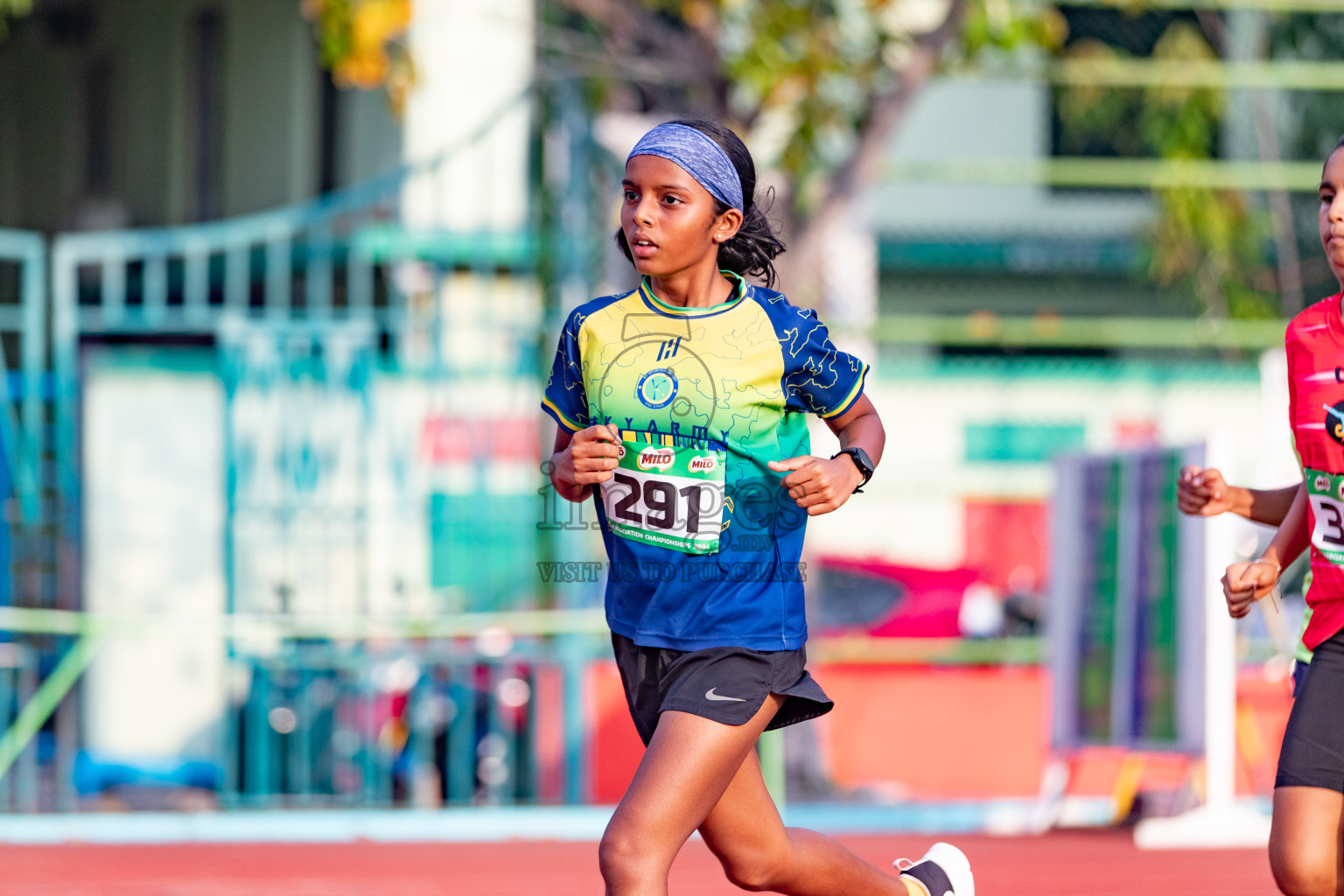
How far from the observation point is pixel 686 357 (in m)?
3.19

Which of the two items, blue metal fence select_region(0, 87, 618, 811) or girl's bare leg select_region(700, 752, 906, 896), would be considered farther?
blue metal fence select_region(0, 87, 618, 811)

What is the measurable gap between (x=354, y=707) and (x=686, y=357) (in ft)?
15.2

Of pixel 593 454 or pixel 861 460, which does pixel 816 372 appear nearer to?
pixel 861 460

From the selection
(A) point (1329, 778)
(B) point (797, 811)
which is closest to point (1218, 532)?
(B) point (797, 811)

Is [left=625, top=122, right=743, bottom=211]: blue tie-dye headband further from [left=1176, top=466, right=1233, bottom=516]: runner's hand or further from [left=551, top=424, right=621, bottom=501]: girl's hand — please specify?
[left=1176, top=466, right=1233, bottom=516]: runner's hand

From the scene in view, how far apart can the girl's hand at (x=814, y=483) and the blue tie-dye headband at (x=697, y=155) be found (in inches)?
22.1

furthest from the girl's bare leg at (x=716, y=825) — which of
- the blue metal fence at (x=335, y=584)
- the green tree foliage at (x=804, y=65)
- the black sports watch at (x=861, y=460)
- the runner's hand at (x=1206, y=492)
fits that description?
the green tree foliage at (x=804, y=65)

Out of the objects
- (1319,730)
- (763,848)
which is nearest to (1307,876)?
(1319,730)

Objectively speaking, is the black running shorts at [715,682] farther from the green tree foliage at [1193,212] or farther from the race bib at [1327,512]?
the green tree foliage at [1193,212]

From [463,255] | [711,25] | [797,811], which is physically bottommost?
[797,811]

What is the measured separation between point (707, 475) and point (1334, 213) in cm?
126

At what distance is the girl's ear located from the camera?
3.24 metres

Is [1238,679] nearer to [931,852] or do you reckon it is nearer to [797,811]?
[797,811]

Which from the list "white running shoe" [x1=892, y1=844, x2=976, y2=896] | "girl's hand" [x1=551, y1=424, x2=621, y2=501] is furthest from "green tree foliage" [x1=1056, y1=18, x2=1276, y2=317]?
"girl's hand" [x1=551, y1=424, x2=621, y2=501]
